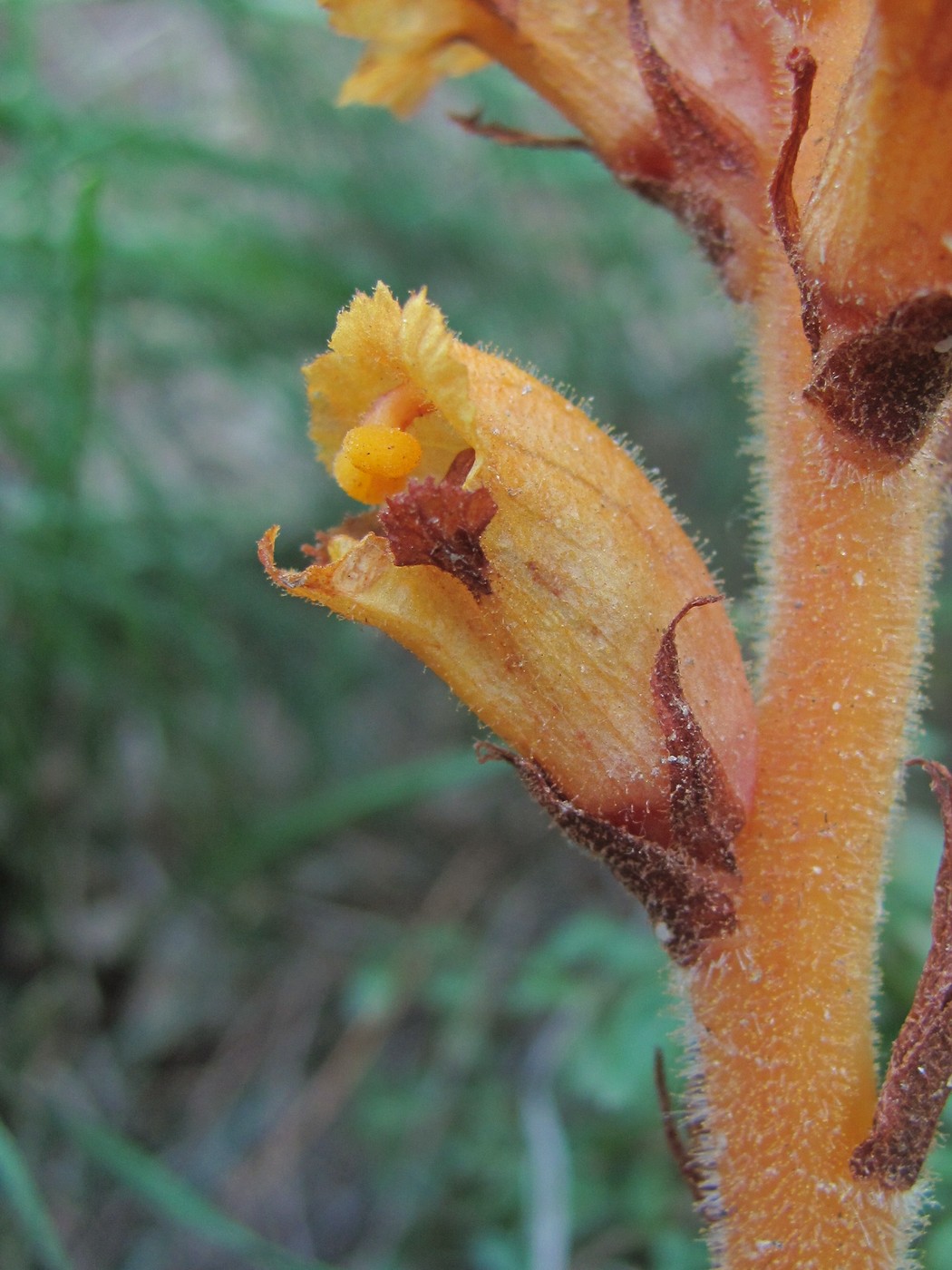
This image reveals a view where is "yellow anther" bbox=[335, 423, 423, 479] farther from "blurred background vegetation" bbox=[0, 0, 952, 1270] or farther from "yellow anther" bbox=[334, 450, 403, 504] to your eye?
"blurred background vegetation" bbox=[0, 0, 952, 1270]

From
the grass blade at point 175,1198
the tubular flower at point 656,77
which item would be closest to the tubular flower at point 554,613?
the tubular flower at point 656,77

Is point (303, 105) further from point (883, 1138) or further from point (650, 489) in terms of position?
point (883, 1138)

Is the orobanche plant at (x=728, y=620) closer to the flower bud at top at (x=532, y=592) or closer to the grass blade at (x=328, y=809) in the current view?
the flower bud at top at (x=532, y=592)

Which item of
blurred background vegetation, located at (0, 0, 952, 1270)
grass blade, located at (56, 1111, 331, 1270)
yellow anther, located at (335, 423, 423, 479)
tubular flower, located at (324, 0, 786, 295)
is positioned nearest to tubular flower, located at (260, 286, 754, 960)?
yellow anther, located at (335, 423, 423, 479)

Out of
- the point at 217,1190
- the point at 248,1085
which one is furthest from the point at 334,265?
the point at 217,1190

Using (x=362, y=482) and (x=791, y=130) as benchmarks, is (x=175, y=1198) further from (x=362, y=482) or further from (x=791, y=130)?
(x=791, y=130)

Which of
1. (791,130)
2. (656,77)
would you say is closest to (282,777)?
(656,77)
